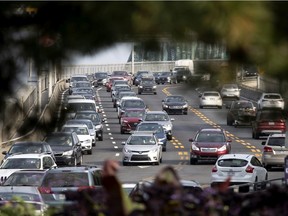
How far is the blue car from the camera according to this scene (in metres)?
47.0

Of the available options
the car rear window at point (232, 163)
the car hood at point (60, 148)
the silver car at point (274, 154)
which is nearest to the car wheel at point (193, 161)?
the silver car at point (274, 154)

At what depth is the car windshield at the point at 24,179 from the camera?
2628 cm

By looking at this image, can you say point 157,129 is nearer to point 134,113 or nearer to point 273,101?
point 134,113

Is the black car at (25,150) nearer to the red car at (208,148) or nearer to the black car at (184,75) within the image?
the red car at (208,148)

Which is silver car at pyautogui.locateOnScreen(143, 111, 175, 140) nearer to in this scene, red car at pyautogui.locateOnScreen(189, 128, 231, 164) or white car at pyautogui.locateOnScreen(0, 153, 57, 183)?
red car at pyautogui.locateOnScreen(189, 128, 231, 164)

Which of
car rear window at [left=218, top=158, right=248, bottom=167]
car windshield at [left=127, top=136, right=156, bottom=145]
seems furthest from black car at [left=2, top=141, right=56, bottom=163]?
car windshield at [left=127, top=136, right=156, bottom=145]

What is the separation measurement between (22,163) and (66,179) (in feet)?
31.1

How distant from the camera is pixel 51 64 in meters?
6.05

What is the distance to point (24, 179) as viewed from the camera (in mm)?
26672

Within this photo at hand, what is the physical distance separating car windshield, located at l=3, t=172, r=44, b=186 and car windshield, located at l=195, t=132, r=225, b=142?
16.4 m

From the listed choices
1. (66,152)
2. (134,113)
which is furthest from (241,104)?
(134,113)

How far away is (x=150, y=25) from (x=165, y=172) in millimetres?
1737

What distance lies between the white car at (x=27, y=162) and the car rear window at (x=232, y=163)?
222 inches

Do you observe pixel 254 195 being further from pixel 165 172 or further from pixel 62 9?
pixel 62 9
